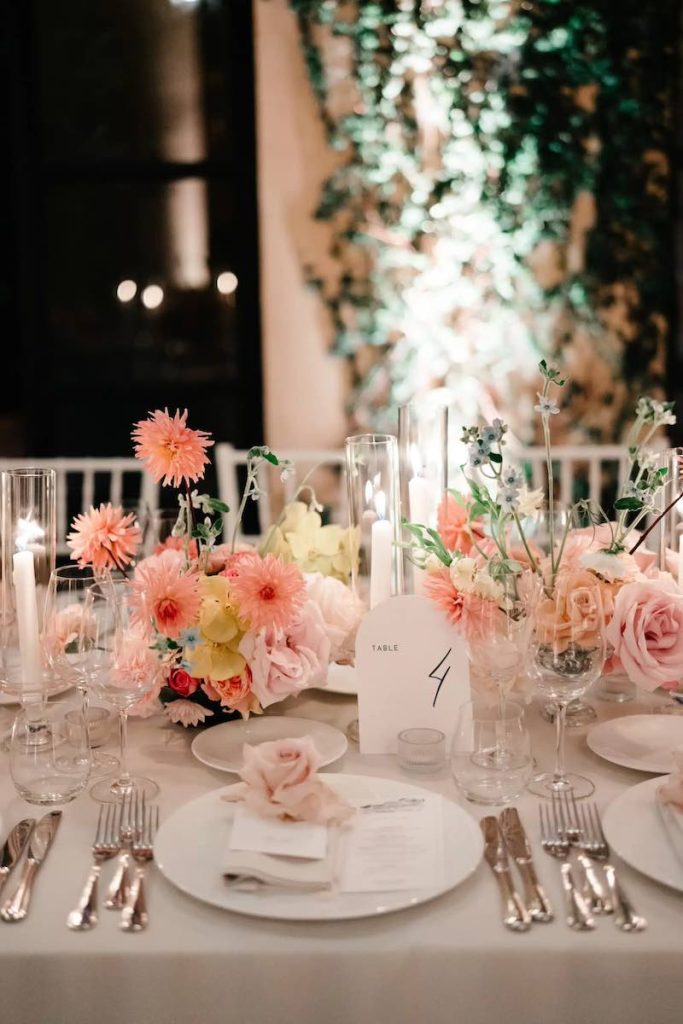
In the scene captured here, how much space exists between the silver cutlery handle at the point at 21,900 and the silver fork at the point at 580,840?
55 cm

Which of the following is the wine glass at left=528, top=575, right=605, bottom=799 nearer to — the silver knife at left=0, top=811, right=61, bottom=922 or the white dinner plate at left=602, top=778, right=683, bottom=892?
the white dinner plate at left=602, top=778, right=683, bottom=892

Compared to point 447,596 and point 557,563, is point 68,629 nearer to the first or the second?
point 447,596

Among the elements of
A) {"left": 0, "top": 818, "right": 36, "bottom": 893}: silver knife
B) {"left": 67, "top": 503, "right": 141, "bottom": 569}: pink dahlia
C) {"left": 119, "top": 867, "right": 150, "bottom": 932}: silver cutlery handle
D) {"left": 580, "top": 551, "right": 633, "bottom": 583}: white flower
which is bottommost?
{"left": 119, "top": 867, "right": 150, "bottom": 932}: silver cutlery handle

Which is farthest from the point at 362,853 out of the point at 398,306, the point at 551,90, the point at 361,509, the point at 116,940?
the point at 551,90

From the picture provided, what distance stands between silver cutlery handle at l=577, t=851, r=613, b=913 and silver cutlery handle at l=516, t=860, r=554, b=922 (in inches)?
1.7

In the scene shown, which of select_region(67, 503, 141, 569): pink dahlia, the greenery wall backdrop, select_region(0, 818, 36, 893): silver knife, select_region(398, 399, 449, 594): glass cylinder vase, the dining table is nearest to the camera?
the dining table

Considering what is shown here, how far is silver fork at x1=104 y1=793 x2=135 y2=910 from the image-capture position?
110 centimetres

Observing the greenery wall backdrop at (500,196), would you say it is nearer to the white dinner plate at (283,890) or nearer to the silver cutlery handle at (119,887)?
the white dinner plate at (283,890)

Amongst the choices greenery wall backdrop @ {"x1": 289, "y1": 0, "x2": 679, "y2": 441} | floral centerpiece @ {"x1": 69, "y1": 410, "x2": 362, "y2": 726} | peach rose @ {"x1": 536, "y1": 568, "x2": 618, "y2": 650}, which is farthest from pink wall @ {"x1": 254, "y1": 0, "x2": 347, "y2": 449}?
peach rose @ {"x1": 536, "y1": 568, "x2": 618, "y2": 650}

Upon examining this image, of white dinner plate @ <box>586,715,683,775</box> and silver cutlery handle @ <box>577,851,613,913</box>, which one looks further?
white dinner plate @ <box>586,715,683,775</box>

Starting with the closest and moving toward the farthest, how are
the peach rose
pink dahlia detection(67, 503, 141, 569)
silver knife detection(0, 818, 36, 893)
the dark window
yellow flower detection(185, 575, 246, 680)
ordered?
silver knife detection(0, 818, 36, 893) < the peach rose < yellow flower detection(185, 575, 246, 680) < pink dahlia detection(67, 503, 141, 569) < the dark window

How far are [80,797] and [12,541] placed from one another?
37cm

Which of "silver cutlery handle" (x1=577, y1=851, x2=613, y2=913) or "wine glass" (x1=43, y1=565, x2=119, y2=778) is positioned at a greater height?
"wine glass" (x1=43, y1=565, x2=119, y2=778)

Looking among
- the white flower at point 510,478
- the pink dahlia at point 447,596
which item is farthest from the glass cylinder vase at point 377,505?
the white flower at point 510,478
